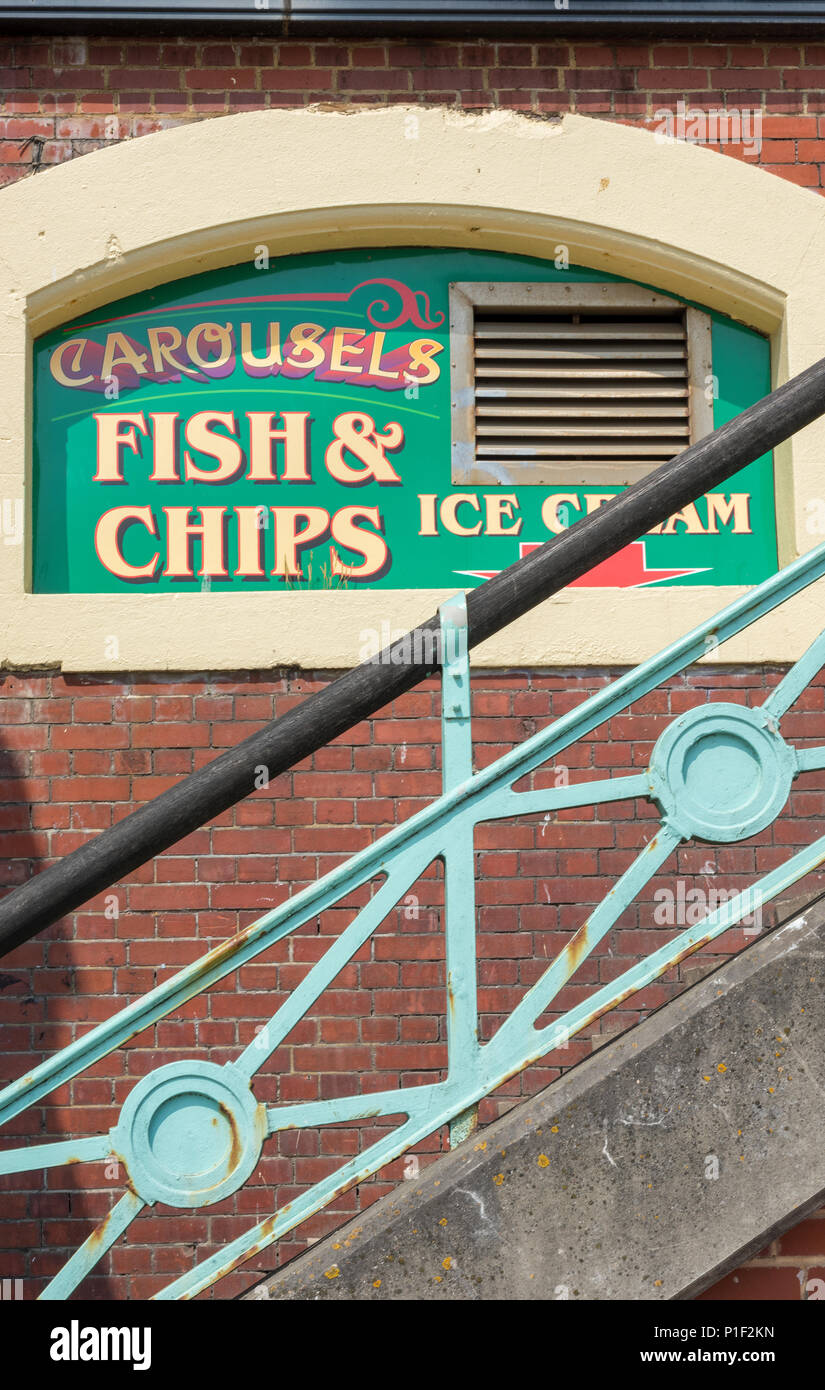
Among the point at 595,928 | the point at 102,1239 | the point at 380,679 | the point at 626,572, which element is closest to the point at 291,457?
the point at 626,572

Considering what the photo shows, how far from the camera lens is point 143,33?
15.6ft

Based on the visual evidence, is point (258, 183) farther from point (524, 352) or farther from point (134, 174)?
point (524, 352)

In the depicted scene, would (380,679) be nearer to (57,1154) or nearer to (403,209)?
(57,1154)

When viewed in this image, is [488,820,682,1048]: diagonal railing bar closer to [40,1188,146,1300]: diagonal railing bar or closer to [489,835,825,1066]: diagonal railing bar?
[489,835,825,1066]: diagonal railing bar

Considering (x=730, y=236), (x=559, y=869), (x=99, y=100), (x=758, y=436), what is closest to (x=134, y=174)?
(x=99, y=100)

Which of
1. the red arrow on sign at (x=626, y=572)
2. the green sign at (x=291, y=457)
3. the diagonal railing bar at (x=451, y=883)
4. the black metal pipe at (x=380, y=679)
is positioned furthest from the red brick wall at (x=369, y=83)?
the diagonal railing bar at (x=451, y=883)

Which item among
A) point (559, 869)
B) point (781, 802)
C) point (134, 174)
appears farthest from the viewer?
point (134, 174)

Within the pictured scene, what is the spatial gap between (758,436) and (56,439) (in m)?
3.18

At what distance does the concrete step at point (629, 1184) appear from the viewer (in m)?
1.89

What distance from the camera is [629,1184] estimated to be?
6.28ft

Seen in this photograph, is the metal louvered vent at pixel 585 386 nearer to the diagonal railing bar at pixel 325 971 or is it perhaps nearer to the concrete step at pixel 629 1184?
the diagonal railing bar at pixel 325 971

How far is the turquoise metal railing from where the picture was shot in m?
1.95

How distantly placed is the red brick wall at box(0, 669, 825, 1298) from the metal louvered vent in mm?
962

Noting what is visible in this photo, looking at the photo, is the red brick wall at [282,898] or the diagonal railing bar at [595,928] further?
the red brick wall at [282,898]
